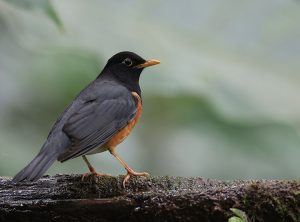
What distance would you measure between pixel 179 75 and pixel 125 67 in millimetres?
764

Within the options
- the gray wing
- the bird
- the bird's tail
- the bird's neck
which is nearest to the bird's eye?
the bird

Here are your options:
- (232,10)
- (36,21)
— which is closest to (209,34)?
(232,10)

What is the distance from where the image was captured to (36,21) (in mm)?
6355

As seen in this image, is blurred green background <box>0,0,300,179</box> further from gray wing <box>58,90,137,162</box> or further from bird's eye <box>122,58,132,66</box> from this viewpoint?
gray wing <box>58,90,137,162</box>

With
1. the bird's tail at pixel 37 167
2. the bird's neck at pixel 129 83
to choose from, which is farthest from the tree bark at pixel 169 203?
the bird's neck at pixel 129 83

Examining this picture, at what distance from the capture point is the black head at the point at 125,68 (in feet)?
19.7

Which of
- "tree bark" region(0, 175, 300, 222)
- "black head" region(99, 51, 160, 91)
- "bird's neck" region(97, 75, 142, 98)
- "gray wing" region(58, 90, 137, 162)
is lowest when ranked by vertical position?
"tree bark" region(0, 175, 300, 222)

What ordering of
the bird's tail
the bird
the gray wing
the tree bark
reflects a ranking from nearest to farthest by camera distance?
the tree bark → the bird's tail → the bird → the gray wing

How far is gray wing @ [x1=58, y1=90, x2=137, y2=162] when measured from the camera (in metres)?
4.70

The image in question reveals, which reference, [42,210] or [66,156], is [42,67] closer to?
[66,156]

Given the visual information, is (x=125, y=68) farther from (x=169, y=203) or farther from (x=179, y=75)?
(x=169, y=203)

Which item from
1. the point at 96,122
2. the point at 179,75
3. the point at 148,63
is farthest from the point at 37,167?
A: the point at 148,63

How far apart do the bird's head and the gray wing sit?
36 cm

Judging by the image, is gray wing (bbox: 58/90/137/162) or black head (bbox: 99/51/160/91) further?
black head (bbox: 99/51/160/91)
